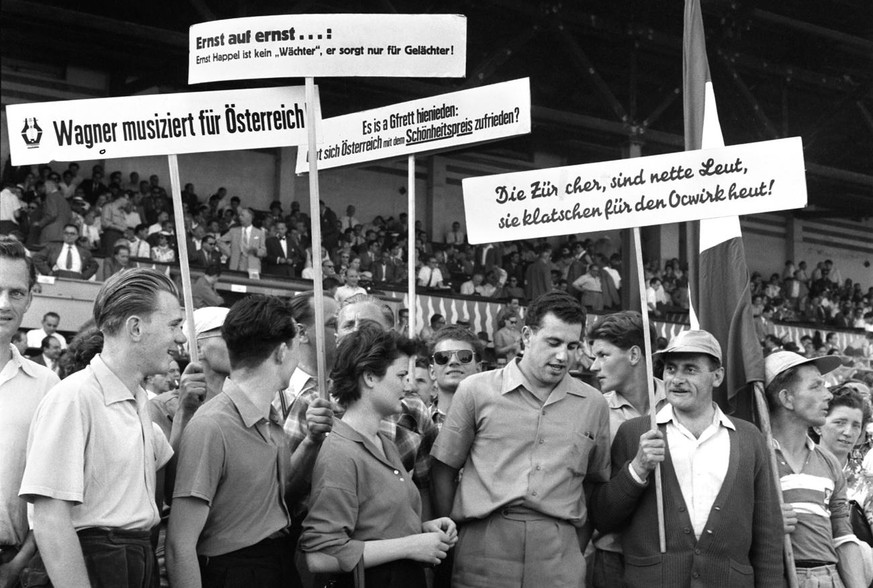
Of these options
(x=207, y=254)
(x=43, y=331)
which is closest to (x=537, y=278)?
(x=207, y=254)

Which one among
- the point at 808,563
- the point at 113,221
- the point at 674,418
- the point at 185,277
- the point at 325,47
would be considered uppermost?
the point at 113,221

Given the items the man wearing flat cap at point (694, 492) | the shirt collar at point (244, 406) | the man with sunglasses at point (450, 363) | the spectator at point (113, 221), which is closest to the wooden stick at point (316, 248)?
the shirt collar at point (244, 406)

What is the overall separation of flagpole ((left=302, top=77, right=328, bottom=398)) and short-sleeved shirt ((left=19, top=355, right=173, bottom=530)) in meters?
0.75

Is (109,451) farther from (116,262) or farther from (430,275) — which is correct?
(430,275)

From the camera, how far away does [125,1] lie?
16.9 meters

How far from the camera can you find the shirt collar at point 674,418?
400 centimetres

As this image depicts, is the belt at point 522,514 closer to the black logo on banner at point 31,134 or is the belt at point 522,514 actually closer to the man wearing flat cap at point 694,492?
the man wearing flat cap at point 694,492

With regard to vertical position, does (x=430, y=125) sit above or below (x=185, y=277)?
above

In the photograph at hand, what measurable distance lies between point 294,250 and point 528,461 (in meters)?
12.9

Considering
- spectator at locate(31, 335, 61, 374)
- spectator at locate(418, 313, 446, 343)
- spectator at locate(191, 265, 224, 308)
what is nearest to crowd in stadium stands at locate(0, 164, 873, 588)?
spectator at locate(191, 265, 224, 308)

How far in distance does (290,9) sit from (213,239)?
3.27 metres

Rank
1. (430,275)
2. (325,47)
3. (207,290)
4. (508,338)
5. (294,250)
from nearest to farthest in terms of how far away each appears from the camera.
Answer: (325,47)
(207,290)
(508,338)
(294,250)
(430,275)

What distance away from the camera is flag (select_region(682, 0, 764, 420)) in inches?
174

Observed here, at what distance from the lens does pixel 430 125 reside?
464 cm
